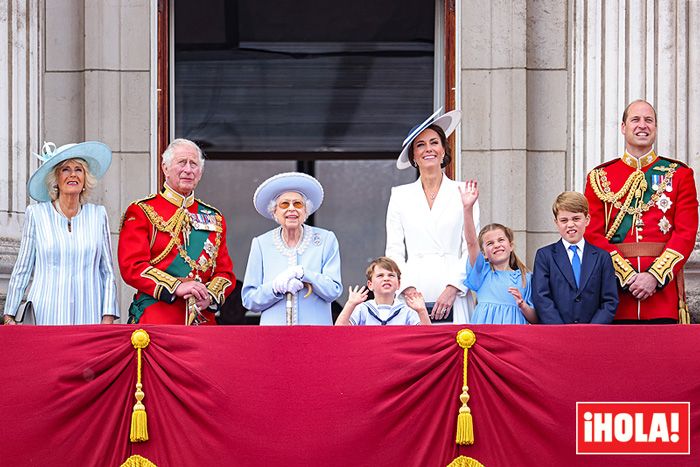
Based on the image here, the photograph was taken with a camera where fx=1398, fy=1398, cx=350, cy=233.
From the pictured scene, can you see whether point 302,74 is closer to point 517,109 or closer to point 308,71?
point 308,71

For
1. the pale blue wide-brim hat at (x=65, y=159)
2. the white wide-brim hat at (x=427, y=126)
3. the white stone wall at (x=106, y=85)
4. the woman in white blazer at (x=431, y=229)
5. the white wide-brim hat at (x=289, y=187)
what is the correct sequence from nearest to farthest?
the pale blue wide-brim hat at (x=65, y=159) → the white wide-brim hat at (x=289, y=187) → the woman in white blazer at (x=431, y=229) → the white wide-brim hat at (x=427, y=126) → the white stone wall at (x=106, y=85)

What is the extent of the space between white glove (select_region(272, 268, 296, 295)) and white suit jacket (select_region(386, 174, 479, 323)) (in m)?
0.79

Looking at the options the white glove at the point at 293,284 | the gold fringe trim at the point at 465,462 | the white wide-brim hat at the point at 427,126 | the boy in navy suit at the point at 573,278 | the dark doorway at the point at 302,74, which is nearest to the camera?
the gold fringe trim at the point at 465,462

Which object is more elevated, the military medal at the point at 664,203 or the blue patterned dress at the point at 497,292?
the military medal at the point at 664,203

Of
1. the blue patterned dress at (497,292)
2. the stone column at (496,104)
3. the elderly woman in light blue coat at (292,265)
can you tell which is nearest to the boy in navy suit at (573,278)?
the blue patterned dress at (497,292)

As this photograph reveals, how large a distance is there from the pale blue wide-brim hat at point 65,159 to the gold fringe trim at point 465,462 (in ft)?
9.67

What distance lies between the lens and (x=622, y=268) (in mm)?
8398

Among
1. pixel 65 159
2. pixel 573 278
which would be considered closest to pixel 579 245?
pixel 573 278

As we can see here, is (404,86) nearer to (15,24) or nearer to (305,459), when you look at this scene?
(15,24)

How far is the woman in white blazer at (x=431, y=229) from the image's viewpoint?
342 inches

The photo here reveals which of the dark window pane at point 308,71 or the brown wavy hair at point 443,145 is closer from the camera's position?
the brown wavy hair at point 443,145

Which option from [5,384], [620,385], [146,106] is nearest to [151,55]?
[146,106]

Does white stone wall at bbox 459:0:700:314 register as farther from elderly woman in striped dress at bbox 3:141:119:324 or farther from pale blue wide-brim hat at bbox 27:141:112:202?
elderly woman in striped dress at bbox 3:141:119:324

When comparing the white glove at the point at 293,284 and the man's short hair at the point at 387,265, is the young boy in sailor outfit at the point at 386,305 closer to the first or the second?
the man's short hair at the point at 387,265
